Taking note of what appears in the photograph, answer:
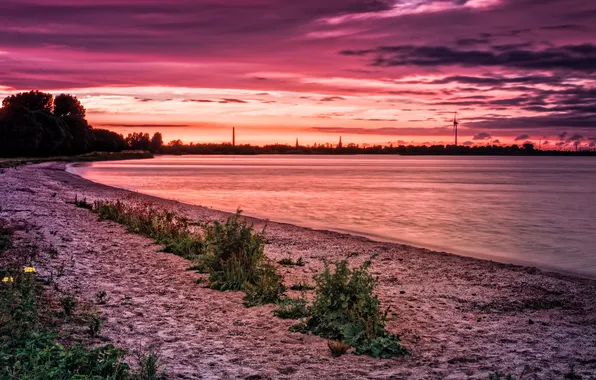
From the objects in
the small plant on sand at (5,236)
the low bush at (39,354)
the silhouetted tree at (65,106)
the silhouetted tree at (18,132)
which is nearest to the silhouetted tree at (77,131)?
the silhouetted tree at (65,106)

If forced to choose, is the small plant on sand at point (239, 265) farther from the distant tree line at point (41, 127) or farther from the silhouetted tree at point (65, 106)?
the silhouetted tree at point (65, 106)

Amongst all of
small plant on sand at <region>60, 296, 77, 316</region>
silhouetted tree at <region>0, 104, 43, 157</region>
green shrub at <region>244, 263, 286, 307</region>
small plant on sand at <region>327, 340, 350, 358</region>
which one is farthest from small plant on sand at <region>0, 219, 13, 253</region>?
silhouetted tree at <region>0, 104, 43, 157</region>

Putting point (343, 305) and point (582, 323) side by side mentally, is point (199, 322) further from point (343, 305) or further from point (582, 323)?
point (582, 323)

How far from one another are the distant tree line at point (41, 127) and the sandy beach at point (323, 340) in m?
80.9

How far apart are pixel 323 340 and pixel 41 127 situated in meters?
96.0

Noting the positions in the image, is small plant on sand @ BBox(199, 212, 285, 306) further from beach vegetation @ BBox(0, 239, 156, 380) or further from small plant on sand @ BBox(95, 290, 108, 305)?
beach vegetation @ BBox(0, 239, 156, 380)

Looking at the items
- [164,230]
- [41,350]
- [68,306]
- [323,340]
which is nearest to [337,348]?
[323,340]

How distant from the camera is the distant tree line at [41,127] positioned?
90062 mm

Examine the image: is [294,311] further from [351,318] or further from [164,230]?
[164,230]

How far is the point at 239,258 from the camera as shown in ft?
41.8

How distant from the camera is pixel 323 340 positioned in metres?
9.06

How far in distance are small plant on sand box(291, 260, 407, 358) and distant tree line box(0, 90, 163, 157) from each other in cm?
9022

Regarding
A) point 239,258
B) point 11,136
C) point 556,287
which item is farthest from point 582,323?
point 11,136

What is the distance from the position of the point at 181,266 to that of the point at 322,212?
84.5 ft
